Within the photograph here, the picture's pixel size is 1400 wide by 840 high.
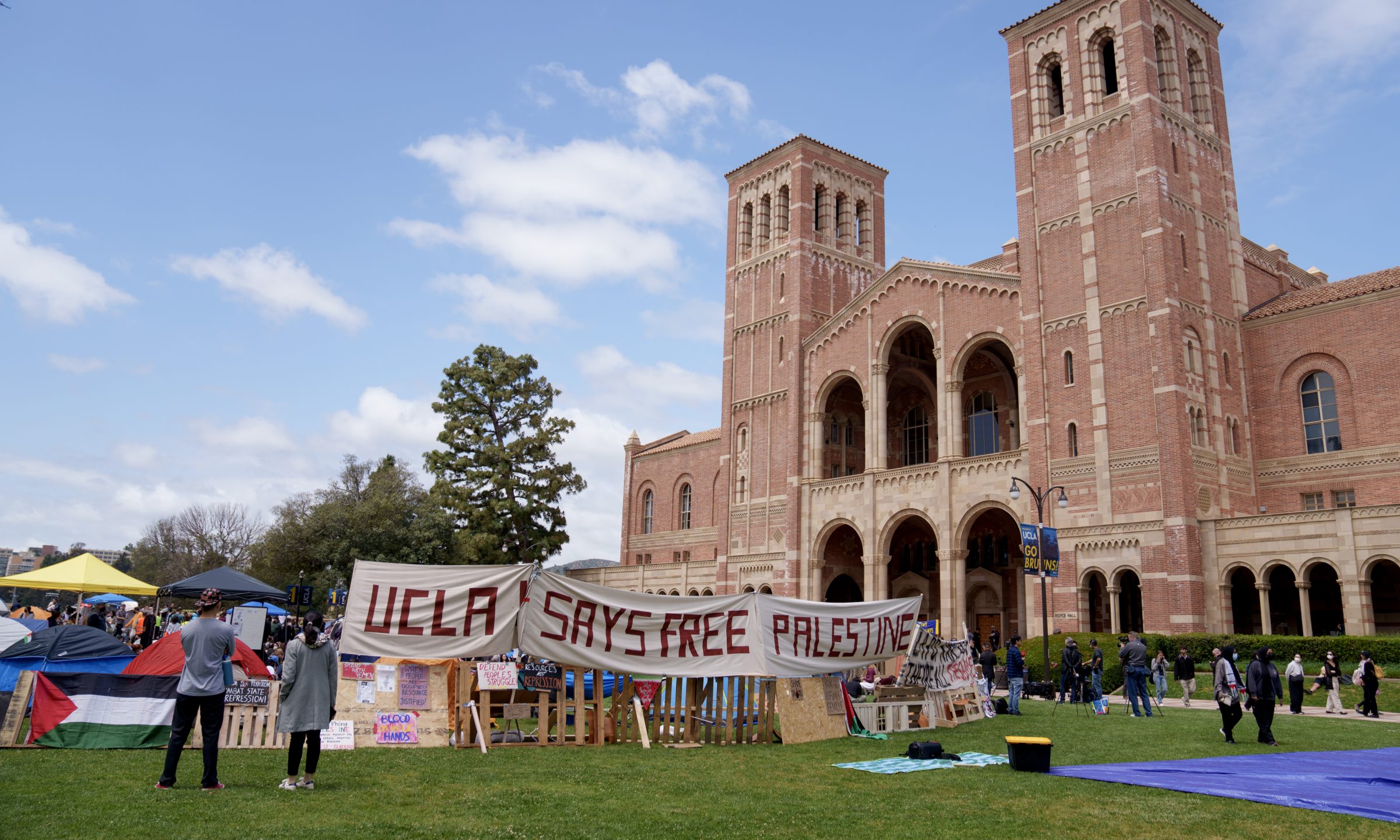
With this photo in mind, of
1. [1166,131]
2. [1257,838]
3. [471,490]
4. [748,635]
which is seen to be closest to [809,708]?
[748,635]

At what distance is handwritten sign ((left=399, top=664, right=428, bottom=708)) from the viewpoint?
42.9 ft

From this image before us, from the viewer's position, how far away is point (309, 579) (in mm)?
50625

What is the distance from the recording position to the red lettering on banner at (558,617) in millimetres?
13164

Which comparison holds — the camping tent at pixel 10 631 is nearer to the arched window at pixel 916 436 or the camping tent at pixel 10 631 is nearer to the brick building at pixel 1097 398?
the brick building at pixel 1097 398

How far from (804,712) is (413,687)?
19.0ft

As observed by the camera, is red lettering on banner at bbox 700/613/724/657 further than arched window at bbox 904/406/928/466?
No

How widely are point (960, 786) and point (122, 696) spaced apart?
33.9ft

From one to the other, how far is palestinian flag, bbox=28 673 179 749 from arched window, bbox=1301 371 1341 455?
33078 millimetres

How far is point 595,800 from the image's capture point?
9086 millimetres

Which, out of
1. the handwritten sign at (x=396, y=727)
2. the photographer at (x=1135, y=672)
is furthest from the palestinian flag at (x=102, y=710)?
the photographer at (x=1135, y=672)

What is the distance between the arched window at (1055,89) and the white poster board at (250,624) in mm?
31792

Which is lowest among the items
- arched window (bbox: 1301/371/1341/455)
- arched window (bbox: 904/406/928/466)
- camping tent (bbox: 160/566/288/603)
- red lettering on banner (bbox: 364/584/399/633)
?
red lettering on banner (bbox: 364/584/399/633)

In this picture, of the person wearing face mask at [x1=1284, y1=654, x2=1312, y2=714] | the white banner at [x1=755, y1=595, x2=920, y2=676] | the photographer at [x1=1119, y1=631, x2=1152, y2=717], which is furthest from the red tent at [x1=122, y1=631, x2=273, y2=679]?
the person wearing face mask at [x1=1284, y1=654, x2=1312, y2=714]

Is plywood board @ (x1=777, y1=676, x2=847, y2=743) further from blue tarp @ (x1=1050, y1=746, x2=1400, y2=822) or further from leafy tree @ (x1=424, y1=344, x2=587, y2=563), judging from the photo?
leafy tree @ (x1=424, y1=344, x2=587, y2=563)
